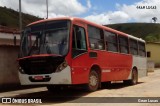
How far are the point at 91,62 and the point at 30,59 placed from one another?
9.31 feet

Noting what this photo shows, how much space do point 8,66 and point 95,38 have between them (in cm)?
549

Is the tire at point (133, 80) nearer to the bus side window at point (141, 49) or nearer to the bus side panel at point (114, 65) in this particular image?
the bus side panel at point (114, 65)

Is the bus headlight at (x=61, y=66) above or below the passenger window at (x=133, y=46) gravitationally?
below

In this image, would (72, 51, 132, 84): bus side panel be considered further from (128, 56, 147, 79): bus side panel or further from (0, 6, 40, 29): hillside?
(0, 6, 40, 29): hillside

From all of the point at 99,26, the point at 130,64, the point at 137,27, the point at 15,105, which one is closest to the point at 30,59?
the point at 15,105

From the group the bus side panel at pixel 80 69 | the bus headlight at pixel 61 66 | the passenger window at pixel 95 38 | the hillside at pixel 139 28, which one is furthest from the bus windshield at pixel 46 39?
the hillside at pixel 139 28

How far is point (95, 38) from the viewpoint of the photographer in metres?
15.6

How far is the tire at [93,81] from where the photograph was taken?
14.9m

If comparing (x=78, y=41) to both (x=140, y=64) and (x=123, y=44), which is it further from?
(x=140, y=64)

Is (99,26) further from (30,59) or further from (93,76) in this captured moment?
(30,59)

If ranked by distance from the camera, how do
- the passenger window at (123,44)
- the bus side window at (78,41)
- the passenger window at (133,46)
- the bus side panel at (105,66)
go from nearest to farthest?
the bus side window at (78,41) < the bus side panel at (105,66) < the passenger window at (123,44) < the passenger window at (133,46)

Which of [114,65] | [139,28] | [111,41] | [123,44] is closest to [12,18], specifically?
[139,28]

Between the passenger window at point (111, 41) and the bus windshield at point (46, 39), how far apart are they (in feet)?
12.9

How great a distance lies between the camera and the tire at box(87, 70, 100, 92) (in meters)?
14.9
